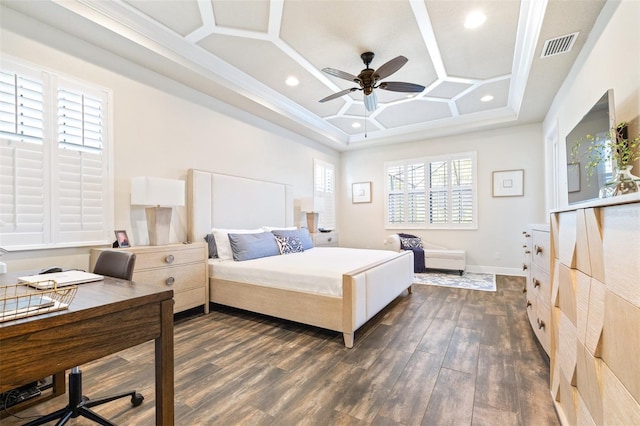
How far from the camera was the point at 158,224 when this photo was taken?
2926 mm

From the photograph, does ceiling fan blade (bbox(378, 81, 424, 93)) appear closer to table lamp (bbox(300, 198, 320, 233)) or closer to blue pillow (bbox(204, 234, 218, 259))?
table lamp (bbox(300, 198, 320, 233))

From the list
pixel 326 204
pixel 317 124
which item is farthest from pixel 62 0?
pixel 326 204

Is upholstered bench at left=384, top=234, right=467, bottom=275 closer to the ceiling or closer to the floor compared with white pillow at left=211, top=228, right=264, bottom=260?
closer to the floor

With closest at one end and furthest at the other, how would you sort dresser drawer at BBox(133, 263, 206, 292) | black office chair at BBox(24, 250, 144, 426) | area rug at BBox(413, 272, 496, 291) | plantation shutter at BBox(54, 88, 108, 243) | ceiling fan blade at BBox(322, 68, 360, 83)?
black office chair at BBox(24, 250, 144, 426), plantation shutter at BBox(54, 88, 108, 243), dresser drawer at BBox(133, 263, 206, 292), ceiling fan blade at BBox(322, 68, 360, 83), area rug at BBox(413, 272, 496, 291)

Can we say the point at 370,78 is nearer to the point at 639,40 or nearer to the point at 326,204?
the point at 639,40

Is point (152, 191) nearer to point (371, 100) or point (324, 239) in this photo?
point (371, 100)

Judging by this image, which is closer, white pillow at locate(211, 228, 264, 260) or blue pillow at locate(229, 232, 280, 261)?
blue pillow at locate(229, 232, 280, 261)

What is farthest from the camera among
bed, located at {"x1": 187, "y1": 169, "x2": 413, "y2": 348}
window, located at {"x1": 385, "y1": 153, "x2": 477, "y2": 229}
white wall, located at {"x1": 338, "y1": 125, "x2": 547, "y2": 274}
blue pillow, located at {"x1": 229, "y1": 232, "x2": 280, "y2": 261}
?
window, located at {"x1": 385, "y1": 153, "x2": 477, "y2": 229}

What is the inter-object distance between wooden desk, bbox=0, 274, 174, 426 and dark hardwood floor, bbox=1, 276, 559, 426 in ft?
0.21

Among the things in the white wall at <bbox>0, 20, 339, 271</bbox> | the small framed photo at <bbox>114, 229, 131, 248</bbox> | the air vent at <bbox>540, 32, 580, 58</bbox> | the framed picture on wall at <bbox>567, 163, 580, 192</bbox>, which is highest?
the air vent at <bbox>540, 32, 580, 58</bbox>

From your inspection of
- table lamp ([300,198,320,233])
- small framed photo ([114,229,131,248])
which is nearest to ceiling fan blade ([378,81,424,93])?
table lamp ([300,198,320,233])

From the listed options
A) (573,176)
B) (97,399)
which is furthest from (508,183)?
(97,399)

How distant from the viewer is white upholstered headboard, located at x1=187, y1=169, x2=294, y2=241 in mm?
3521

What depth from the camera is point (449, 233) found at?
579 centimetres
